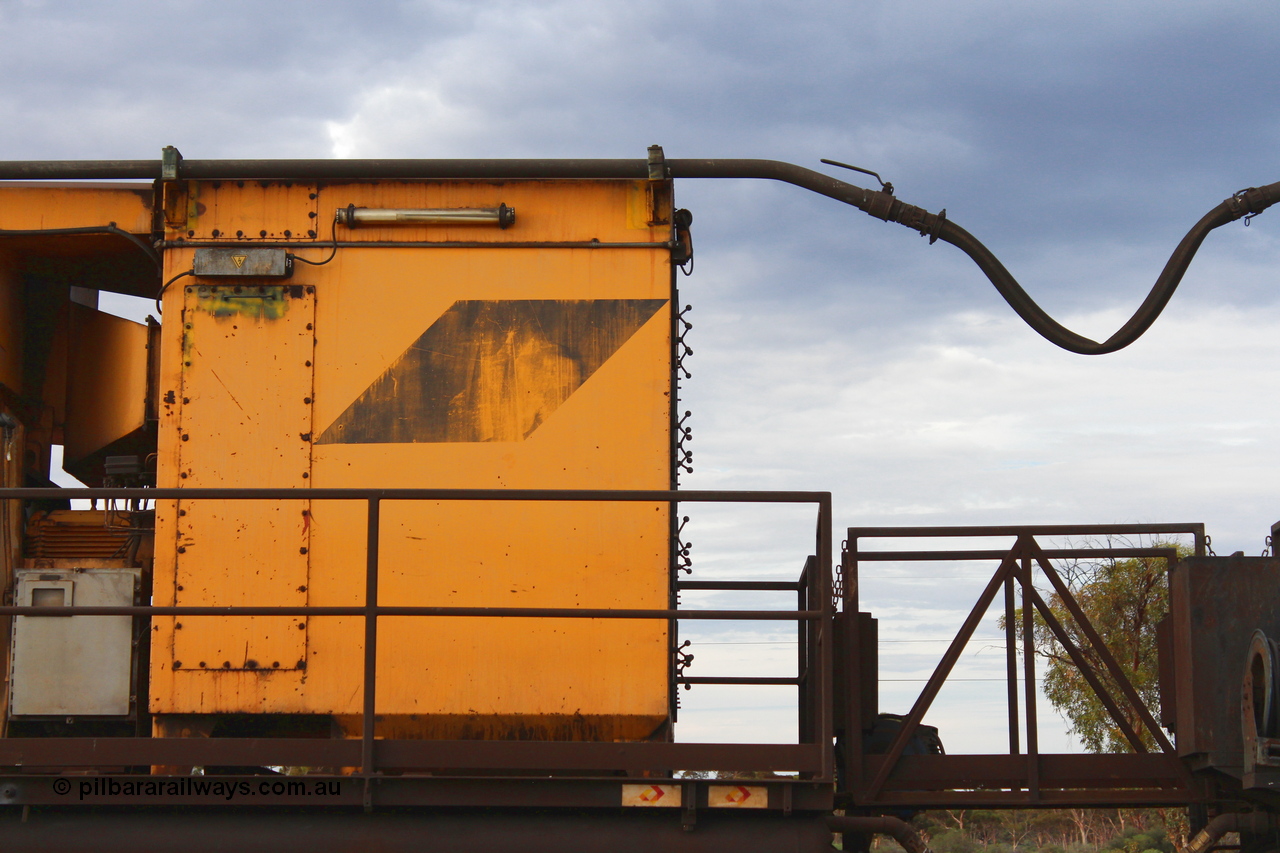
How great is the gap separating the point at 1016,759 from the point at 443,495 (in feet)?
10.7

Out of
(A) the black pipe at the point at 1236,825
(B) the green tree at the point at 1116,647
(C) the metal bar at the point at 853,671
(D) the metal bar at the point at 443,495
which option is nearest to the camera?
(D) the metal bar at the point at 443,495

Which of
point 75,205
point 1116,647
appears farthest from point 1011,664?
point 1116,647

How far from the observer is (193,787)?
5301mm

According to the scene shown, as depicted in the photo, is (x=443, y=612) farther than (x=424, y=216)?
No

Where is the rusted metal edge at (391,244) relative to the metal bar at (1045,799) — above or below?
above

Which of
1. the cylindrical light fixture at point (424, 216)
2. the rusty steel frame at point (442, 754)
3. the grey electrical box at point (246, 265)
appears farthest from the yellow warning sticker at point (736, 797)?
the grey electrical box at point (246, 265)

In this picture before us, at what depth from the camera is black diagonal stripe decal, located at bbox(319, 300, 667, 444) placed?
239 inches

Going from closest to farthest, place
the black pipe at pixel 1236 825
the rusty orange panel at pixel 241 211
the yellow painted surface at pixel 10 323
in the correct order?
the black pipe at pixel 1236 825 → the rusty orange panel at pixel 241 211 → the yellow painted surface at pixel 10 323

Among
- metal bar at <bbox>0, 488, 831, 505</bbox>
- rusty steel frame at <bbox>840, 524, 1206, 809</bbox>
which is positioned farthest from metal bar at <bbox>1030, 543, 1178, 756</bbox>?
metal bar at <bbox>0, 488, 831, 505</bbox>

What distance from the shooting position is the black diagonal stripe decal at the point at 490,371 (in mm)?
6059

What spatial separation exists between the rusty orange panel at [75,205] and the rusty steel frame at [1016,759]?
4.29 meters

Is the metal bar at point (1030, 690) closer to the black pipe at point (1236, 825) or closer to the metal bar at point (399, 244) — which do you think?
the black pipe at point (1236, 825)

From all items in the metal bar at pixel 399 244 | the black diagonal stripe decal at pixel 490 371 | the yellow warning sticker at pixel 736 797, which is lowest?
the yellow warning sticker at pixel 736 797

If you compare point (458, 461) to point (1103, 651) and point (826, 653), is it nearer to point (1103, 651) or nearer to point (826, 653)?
point (826, 653)
